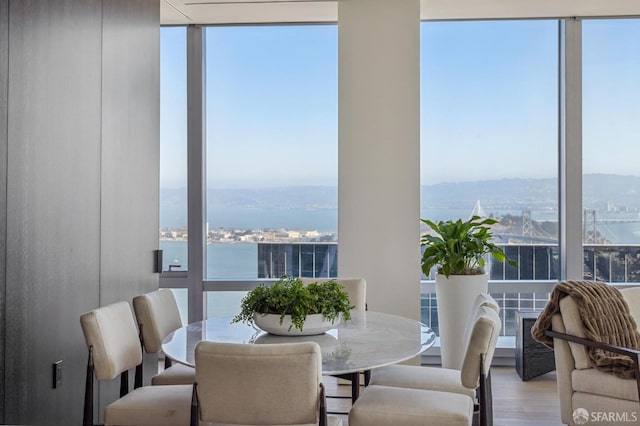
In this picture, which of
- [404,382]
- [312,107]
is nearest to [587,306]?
[404,382]

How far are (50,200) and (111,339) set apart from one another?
2.56ft

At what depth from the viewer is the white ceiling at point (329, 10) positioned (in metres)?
4.94

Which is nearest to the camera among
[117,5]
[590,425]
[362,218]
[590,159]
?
[590,425]

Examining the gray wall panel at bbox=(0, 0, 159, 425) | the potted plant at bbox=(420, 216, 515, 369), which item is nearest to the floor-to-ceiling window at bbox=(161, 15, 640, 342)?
the potted plant at bbox=(420, 216, 515, 369)

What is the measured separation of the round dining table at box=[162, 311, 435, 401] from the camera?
8.27ft

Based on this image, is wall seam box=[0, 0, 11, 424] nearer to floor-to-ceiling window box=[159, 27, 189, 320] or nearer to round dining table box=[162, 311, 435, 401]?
round dining table box=[162, 311, 435, 401]

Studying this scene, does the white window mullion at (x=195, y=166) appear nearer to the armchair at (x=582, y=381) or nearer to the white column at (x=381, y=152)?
the white column at (x=381, y=152)

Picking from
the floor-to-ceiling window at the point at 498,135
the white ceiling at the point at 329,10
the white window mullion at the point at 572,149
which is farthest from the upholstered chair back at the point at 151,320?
the white window mullion at the point at 572,149

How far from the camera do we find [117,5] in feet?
12.8

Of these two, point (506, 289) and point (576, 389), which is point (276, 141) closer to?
point (506, 289)

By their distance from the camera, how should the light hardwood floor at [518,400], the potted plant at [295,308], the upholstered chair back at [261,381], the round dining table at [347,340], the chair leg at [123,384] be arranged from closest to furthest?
1. the upholstered chair back at [261,381]
2. the round dining table at [347,340]
3. the potted plant at [295,308]
4. the chair leg at [123,384]
5. the light hardwood floor at [518,400]

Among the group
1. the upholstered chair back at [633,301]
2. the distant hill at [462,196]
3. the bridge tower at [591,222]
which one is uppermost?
the distant hill at [462,196]

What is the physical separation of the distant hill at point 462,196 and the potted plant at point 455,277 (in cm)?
71

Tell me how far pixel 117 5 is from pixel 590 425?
11.6ft
